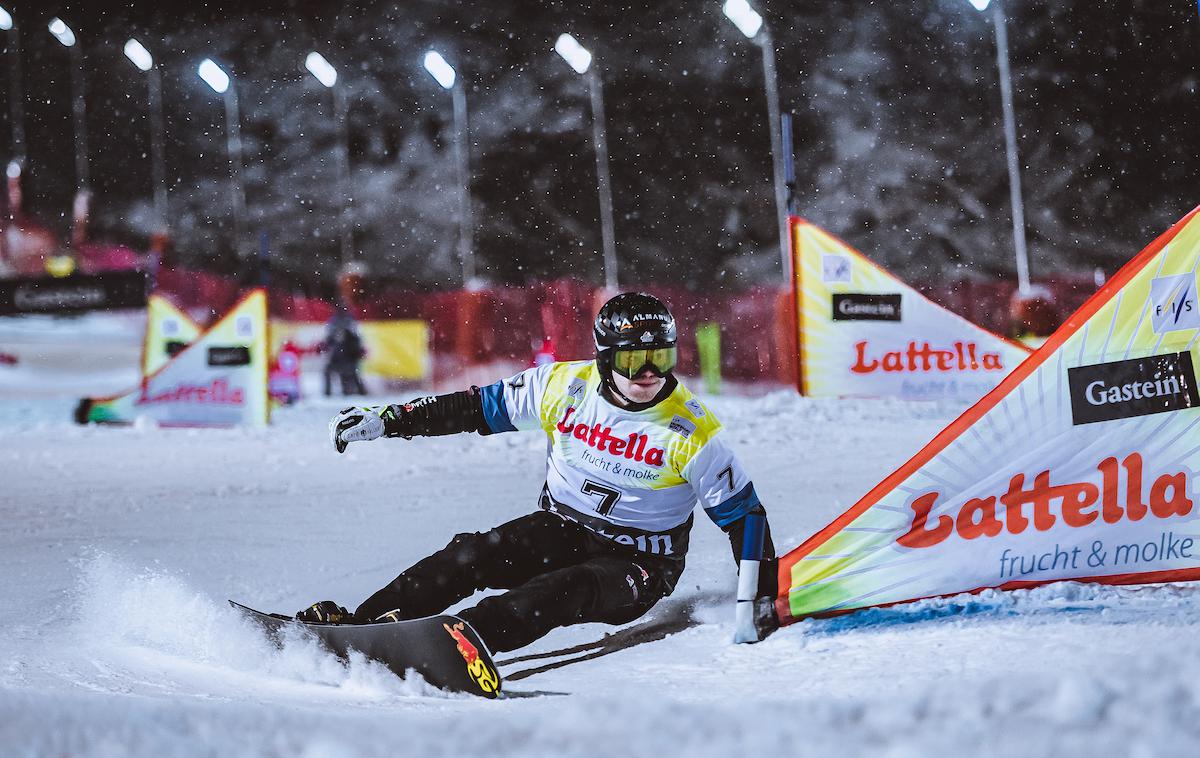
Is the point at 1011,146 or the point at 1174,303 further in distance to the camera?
the point at 1011,146

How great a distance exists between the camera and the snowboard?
2639 millimetres

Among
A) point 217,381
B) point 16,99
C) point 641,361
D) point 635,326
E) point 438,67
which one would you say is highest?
point 16,99

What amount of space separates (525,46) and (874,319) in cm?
2061

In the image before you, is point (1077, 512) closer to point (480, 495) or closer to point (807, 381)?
point (480, 495)

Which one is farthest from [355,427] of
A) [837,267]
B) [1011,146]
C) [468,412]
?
[1011,146]

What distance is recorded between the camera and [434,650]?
8.74ft

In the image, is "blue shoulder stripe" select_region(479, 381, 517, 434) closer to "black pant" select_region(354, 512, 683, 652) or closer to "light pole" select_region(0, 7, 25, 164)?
"black pant" select_region(354, 512, 683, 652)

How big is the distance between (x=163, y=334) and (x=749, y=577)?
9.56m

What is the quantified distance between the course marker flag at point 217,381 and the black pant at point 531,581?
24.9ft

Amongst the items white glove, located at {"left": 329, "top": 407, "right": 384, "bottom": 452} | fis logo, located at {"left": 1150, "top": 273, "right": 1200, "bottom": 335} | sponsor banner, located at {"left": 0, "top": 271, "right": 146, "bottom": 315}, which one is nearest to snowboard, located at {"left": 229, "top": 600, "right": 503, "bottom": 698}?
white glove, located at {"left": 329, "top": 407, "right": 384, "bottom": 452}

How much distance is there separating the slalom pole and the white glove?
126 centimetres

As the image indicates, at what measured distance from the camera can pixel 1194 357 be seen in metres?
2.84

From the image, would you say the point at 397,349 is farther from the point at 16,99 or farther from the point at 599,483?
the point at 16,99

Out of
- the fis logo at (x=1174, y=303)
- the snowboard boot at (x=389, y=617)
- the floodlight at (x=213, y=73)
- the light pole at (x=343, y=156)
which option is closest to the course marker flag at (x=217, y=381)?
the floodlight at (x=213, y=73)
